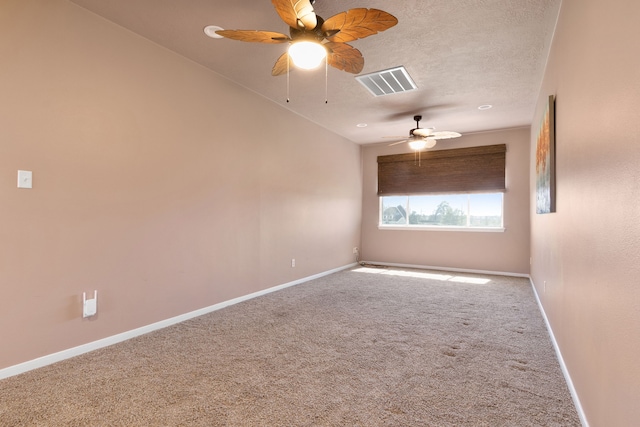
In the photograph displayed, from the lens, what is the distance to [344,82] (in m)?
3.90

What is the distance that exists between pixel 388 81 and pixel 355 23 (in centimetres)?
196

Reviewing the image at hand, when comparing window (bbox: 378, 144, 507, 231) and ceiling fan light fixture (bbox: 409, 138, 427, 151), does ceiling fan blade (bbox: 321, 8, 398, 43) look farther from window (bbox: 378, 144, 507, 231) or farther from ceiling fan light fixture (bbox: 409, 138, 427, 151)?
window (bbox: 378, 144, 507, 231)

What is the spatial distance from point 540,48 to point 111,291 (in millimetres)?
4521

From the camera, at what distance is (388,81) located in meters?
3.82

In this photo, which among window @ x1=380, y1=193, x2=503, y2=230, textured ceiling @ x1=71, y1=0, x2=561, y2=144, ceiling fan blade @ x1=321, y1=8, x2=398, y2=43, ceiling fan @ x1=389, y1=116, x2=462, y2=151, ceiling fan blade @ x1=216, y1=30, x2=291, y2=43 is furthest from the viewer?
window @ x1=380, y1=193, x2=503, y2=230

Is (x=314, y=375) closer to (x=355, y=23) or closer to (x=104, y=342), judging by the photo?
(x=104, y=342)

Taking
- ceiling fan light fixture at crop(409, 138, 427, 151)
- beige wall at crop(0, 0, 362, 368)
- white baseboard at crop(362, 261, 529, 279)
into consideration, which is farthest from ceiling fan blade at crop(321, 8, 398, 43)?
white baseboard at crop(362, 261, 529, 279)

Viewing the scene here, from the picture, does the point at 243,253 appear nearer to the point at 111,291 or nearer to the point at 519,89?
the point at 111,291

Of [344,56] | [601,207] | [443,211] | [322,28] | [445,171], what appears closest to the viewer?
[601,207]

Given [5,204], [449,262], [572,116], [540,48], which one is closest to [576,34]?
[572,116]

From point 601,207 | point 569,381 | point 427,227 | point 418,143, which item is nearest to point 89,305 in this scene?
point 601,207

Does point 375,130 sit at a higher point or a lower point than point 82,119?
higher

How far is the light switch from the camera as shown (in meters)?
2.25

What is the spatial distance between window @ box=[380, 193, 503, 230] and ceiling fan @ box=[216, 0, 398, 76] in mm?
4871
